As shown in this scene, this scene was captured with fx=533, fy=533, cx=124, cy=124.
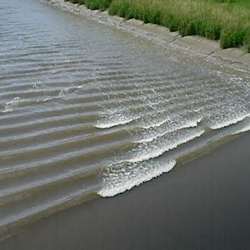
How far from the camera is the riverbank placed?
16781 mm

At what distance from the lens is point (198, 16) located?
21.0 meters

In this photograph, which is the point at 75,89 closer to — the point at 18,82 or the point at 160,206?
the point at 18,82

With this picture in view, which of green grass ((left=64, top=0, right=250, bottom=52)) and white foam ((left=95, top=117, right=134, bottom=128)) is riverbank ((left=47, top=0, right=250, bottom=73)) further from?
white foam ((left=95, top=117, right=134, bottom=128))

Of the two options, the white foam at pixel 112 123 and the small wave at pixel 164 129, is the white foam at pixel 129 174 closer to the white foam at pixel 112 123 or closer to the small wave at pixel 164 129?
the small wave at pixel 164 129

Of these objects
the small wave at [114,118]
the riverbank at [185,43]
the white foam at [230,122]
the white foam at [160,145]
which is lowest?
the riverbank at [185,43]

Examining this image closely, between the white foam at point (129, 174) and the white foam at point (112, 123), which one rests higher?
the white foam at point (129, 174)

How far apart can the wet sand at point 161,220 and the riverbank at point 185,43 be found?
897cm

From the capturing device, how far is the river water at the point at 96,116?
700cm

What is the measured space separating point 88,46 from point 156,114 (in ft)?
29.1

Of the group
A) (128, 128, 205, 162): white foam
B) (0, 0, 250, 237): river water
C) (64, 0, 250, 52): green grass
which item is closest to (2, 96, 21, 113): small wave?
(0, 0, 250, 237): river water

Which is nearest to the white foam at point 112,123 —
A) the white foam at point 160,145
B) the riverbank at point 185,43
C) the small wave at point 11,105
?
the white foam at point 160,145

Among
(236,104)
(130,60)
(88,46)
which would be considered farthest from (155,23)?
(236,104)

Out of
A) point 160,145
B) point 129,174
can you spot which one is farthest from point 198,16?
point 129,174

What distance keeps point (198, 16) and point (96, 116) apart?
1238 centimetres
